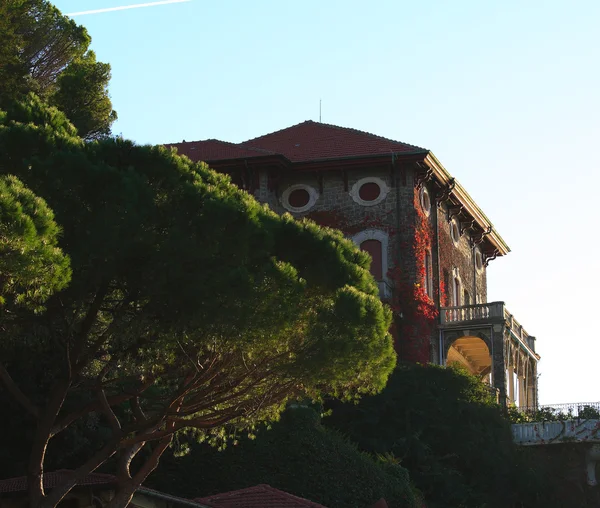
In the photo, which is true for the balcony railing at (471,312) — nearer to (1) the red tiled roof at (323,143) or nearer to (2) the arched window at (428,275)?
(2) the arched window at (428,275)

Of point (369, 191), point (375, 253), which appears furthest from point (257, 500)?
point (369, 191)

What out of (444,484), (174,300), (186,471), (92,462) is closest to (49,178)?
(174,300)

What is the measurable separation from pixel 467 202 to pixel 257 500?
25015 millimetres

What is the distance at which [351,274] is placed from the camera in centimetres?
2270

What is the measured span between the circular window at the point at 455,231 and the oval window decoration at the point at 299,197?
635 cm

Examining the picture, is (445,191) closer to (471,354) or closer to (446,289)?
(446,289)

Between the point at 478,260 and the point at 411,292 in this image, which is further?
the point at 478,260

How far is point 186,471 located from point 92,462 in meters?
8.70

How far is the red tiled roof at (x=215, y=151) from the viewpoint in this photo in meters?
42.3

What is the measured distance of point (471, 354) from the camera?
4731 cm

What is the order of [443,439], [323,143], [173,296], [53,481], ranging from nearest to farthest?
[173,296] < [53,481] < [443,439] < [323,143]

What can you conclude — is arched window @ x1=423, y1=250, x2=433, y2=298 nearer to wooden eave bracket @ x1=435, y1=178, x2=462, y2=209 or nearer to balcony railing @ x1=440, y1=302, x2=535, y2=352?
balcony railing @ x1=440, y1=302, x2=535, y2=352

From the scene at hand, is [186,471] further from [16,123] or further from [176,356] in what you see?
[16,123]

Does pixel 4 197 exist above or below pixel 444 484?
above
